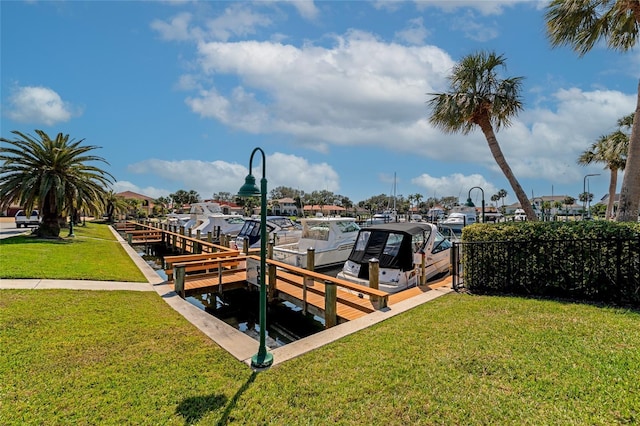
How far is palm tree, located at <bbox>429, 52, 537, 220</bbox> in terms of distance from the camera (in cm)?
1190

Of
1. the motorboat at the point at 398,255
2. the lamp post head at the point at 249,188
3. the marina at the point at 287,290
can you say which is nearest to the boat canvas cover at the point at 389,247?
the motorboat at the point at 398,255

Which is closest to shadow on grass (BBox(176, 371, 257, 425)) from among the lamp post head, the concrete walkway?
the concrete walkway

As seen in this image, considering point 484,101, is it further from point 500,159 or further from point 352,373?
point 352,373

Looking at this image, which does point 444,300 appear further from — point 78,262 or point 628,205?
point 78,262

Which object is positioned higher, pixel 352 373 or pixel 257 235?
pixel 257 235

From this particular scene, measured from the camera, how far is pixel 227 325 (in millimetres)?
6152

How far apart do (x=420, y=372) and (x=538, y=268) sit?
187 inches

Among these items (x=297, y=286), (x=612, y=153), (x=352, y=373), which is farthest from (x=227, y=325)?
(x=612, y=153)

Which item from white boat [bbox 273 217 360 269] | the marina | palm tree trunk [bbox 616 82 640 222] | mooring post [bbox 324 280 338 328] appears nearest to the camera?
mooring post [bbox 324 280 338 328]

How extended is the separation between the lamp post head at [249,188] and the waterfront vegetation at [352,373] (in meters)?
2.46

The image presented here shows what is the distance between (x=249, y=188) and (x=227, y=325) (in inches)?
121

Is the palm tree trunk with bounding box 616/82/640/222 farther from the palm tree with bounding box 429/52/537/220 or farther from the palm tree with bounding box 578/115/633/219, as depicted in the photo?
the palm tree with bounding box 578/115/633/219

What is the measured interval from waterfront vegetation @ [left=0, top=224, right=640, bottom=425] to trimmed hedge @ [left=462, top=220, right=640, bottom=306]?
2.57 ft

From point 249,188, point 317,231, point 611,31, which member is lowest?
point 317,231
